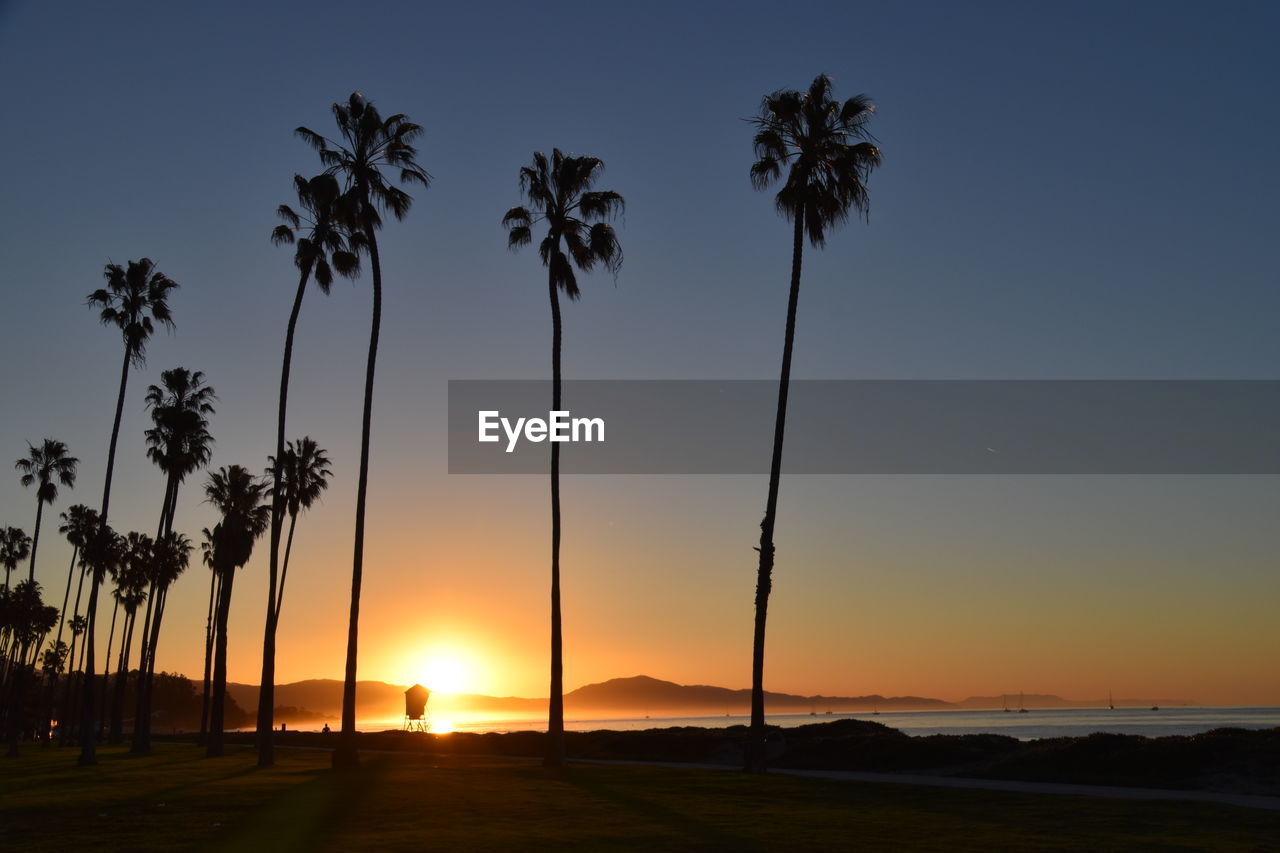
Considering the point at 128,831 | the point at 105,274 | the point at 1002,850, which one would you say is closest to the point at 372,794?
the point at 128,831

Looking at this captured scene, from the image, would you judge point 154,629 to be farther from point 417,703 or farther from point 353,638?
point 353,638

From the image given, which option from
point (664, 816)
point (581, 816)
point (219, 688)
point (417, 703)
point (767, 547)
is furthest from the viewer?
point (417, 703)

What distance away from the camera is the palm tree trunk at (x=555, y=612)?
35438mm

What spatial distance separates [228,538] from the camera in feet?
182

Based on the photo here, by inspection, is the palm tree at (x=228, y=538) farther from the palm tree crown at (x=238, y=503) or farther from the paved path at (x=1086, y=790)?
the paved path at (x=1086, y=790)

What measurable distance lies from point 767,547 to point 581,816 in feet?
46.7

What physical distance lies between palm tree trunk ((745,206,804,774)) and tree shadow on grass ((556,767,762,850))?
191 inches

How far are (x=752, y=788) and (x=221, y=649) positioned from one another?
98.6 feet

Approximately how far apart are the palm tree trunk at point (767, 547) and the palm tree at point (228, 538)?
2542 centimetres

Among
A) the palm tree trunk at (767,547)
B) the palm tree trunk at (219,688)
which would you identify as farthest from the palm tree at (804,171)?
the palm tree trunk at (219,688)

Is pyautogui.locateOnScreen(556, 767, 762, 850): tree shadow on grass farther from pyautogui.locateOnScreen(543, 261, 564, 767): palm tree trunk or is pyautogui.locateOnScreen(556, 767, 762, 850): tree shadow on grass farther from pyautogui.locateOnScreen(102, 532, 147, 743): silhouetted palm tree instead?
pyautogui.locateOnScreen(102, 532, 147, 743): silhouetted palm tree

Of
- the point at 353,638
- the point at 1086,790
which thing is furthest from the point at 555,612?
the point at 1086,790

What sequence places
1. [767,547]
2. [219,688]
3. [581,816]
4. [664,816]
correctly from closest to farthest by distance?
[664,816] → [581,816] → [767,547] → [219,688]

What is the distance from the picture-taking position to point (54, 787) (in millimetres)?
30078
